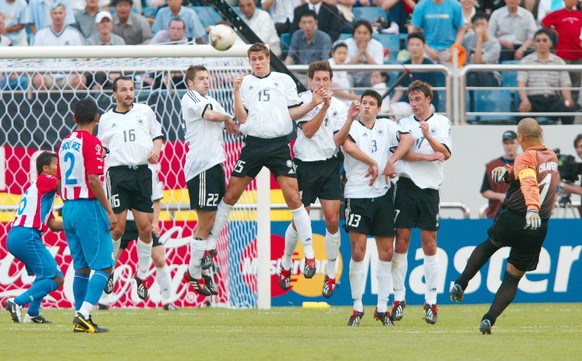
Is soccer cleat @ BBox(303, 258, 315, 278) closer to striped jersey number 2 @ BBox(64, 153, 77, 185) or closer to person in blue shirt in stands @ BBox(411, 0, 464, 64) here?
striped jersey number 2 @ BBox(64, 153, 77, 185)

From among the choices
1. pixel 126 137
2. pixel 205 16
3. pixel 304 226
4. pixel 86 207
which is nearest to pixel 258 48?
pixel 304 226

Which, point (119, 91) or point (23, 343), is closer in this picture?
point (23, 343)

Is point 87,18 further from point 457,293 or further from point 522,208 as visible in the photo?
point 522,208

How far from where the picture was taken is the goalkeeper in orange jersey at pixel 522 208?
10352 mm

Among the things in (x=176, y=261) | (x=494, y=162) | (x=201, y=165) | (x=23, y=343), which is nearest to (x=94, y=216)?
(x=23, y=343)

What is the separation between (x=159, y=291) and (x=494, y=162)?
5.21 meters

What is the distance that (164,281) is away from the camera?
15398mm

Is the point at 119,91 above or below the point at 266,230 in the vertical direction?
above

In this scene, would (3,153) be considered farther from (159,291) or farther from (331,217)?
(331,217)

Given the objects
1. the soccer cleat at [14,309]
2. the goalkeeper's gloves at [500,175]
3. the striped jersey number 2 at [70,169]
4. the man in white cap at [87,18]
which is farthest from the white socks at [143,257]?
the man in white cap at [87,18]

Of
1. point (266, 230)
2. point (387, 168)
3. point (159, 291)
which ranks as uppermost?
point (387, 168)

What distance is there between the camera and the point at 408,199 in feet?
42.1

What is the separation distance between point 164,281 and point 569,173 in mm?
6046

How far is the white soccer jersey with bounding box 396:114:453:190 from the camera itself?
505 inches
